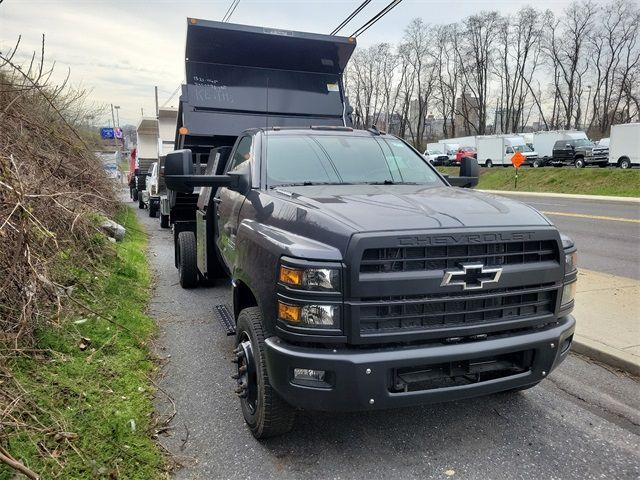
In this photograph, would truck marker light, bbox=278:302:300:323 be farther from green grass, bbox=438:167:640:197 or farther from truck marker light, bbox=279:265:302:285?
green grass, bbox=438:167:640:197

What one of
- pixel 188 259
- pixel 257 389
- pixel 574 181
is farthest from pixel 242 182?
pixel 574 181

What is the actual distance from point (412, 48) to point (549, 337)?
3324 inches

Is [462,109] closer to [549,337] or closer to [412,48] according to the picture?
[412,48]

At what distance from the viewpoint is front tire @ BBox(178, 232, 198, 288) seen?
6996mm

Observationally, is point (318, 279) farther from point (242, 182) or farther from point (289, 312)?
point (242, 182)

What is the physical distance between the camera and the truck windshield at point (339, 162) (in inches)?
162

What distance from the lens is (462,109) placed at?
81.1 metres

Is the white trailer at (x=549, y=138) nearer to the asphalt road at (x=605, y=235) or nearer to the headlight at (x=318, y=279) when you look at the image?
the asphalt road at (x=605, y=235)

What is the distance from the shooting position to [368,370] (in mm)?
2594

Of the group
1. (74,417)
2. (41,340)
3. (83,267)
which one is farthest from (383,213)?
(83,267)

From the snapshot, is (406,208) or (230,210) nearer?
(406,208)

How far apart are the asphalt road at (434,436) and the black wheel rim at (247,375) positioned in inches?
9.4

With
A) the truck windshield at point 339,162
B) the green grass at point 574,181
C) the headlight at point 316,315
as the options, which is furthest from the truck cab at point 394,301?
the green grass at point 574,181

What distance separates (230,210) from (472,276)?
7.67ft
